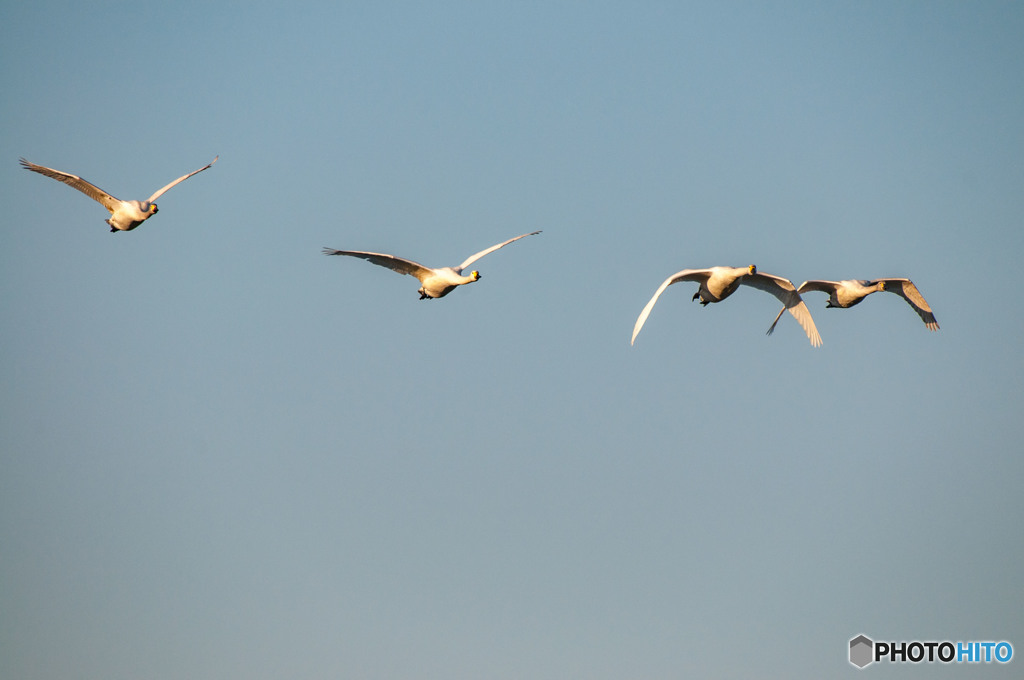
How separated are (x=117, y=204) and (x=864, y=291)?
34.5m

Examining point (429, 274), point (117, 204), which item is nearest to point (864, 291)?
point (429, 274)

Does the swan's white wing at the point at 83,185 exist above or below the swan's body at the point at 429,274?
above

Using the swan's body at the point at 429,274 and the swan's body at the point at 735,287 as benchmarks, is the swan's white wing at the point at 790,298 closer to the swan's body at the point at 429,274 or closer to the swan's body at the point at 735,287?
the swan's body at the point at 735,287

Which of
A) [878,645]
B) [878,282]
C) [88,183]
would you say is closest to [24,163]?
[88,183]

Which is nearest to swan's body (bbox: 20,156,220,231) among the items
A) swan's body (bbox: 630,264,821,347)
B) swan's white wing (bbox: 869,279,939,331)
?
swan's body (bbox: 630,264,821,347)

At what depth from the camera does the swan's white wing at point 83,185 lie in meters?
65.6

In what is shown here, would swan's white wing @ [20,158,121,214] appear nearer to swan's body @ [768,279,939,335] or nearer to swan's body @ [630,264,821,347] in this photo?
swan's body @ [630,264,821,347]

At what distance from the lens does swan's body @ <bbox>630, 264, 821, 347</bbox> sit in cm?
6234

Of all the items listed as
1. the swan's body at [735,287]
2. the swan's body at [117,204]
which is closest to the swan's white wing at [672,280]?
the swan's body at [735,287]

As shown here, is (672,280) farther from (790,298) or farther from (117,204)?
(117,204)

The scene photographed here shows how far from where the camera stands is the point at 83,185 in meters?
66.3

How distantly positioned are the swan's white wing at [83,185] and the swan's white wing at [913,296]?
3592 cm

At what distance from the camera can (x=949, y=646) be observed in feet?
218

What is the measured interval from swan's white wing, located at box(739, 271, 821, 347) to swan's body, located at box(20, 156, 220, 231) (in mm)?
27324
